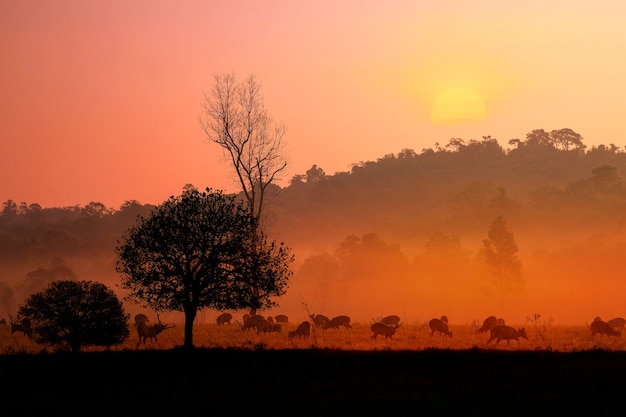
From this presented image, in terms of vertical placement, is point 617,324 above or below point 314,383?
above

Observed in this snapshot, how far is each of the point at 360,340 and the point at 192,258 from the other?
479 inches

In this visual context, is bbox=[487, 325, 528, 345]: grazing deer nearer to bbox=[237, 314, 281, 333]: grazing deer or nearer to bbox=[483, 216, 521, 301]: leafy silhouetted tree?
bbox=[237, 314, 281, 333]: grazing deer

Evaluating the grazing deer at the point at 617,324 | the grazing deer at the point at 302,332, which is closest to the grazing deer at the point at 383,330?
the grazing deer at the point at 302,332

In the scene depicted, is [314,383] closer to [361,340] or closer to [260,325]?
[361,340]

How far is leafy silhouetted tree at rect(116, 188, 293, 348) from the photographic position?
36.3 metres

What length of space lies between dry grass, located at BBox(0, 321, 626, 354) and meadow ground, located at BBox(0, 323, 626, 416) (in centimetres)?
633

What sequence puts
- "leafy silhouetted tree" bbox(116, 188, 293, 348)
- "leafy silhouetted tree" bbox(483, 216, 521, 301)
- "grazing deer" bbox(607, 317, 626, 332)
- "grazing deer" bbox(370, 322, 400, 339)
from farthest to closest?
1. "leafy silhouetted tree" bbox(483, 216, 521, 301)
2. "grazing deer" bbox(607, 317, 626, 332)
3. "grazing deer" bbox(370, 322, 400, 339)
4. "leafy silhouetted tree" bbox(116, 188, 293, 348)

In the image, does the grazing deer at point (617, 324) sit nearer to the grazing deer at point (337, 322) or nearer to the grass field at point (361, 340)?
the grass field at point (361, 340)

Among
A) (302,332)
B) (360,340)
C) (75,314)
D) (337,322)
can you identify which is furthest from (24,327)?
(360,340)

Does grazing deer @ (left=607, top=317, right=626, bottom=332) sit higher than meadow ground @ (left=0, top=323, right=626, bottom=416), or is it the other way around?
grazing deer @ (left=607, top=317, right=626, bottom=332)

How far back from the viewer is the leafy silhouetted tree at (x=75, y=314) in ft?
125

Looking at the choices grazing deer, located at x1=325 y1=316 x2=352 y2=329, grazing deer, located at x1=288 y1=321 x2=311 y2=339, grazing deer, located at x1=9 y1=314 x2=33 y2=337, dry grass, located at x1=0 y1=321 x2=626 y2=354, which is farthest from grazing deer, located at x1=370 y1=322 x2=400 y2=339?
grazing deer, located at x1=9 y1=314 x2=33 y2=337

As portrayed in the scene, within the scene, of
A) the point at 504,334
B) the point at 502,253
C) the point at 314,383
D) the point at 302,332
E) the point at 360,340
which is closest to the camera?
the point at 314,383

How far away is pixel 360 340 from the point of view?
42562 millimetres
